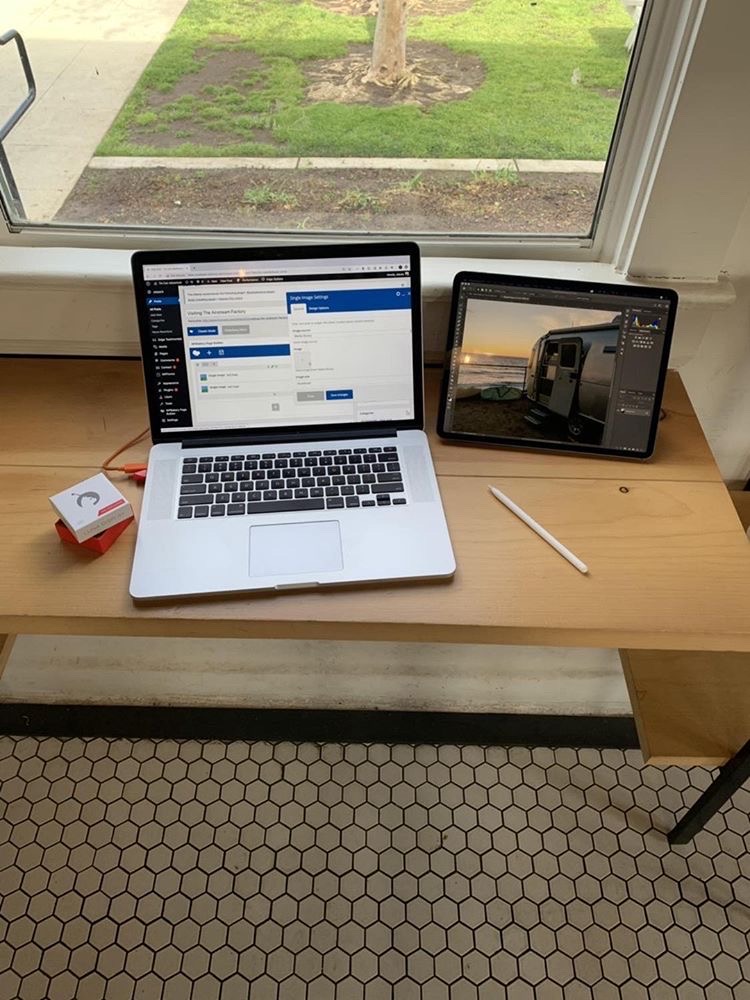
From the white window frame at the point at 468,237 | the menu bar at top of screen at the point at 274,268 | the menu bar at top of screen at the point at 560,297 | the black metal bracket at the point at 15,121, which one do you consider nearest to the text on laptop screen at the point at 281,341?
the menu bar at top of screen at the point at 274,268

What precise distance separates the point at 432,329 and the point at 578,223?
28cm

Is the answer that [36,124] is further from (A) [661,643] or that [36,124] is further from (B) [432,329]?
(A) [661,643]

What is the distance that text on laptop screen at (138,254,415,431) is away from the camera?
0.99m

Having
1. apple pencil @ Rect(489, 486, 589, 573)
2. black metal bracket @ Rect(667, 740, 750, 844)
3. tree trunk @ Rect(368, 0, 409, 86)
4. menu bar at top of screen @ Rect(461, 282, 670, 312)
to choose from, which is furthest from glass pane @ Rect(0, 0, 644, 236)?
black metal bracket @ Rect(667, 740, 750, 844)

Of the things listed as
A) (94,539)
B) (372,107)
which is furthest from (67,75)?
(94,539)

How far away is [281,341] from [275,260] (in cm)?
10

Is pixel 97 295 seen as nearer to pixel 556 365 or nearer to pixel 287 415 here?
pixel 287 415

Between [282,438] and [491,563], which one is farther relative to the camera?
[282,438]

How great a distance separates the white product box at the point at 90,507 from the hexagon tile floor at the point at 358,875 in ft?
2.57

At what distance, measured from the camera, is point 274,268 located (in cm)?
99

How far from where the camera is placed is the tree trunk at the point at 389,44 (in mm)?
1032

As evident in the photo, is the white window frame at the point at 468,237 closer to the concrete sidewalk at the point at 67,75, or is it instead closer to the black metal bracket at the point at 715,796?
the concrete sidewalk at the point at 67,75

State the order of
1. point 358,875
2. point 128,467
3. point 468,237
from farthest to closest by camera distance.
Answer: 1. point 358,875
2. point 468,237
3. point 128,467

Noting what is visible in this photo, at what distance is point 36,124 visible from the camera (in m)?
1.12
